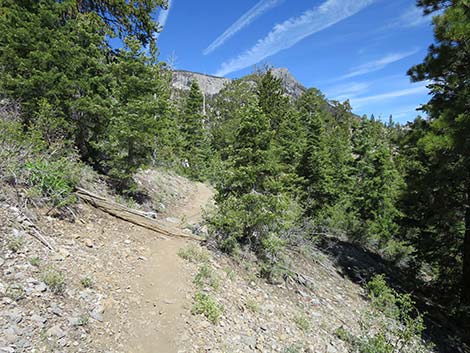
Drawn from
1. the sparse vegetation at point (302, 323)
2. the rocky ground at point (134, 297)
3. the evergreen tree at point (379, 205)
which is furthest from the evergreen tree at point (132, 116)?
the evergreen tree at point (379, 205)

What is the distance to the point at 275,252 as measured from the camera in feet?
27.2

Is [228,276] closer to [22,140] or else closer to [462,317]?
[22,140]

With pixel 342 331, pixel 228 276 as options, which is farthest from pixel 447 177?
pixel 228 276

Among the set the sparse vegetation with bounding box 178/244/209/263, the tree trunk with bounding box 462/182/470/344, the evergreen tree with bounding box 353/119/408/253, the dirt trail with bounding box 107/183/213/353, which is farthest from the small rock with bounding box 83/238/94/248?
the evergreen tree with bounding box 353/119/408/253

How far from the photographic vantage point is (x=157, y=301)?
5.38 metres

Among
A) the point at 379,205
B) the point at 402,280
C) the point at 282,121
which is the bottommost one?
the point at 402,280

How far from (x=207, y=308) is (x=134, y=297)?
1375mm

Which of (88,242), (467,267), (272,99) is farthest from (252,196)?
(272,99)

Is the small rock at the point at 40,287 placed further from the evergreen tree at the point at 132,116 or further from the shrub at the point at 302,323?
the evergreen tree at the point at 132,116

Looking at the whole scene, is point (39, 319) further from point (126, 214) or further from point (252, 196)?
point (252, 196)

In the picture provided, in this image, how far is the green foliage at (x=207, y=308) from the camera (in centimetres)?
531

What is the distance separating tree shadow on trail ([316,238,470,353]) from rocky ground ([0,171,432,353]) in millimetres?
3214

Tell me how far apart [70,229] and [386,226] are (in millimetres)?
15793

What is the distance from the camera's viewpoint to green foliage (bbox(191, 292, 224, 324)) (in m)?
5.31
